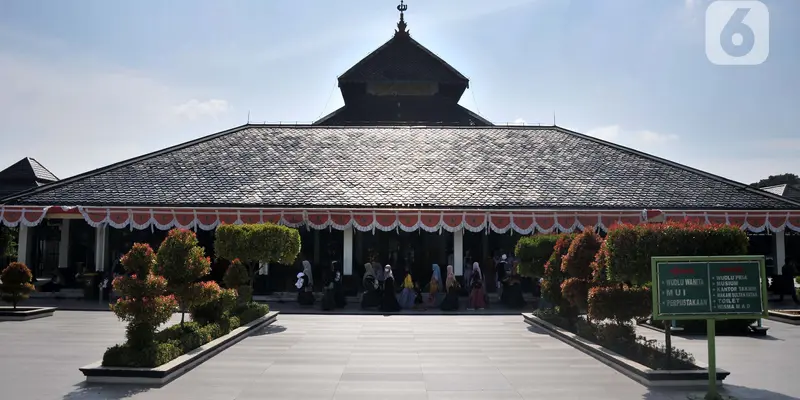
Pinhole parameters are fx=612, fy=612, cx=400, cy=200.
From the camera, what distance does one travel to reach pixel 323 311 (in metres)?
19.4

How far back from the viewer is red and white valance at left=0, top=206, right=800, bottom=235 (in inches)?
853

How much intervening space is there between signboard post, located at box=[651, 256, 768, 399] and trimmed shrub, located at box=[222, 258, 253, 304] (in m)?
11.0

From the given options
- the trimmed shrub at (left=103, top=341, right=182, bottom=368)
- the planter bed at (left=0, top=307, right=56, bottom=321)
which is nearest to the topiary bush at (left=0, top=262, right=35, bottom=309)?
the planter bed at (left=0, top=307, right=56, bottom=321)

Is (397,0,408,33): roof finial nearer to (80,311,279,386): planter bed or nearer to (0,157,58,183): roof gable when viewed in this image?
(0,157,58,183): roof gable

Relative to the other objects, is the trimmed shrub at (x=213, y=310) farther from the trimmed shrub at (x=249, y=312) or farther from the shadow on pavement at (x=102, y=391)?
the shadow on pavement at (x=102, y=391)

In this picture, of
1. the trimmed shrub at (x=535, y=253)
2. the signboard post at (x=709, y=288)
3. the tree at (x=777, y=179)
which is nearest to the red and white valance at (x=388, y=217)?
the trimmed shrub at (x=535, y=253)

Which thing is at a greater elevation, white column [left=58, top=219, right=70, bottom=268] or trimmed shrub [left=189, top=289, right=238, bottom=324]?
white column [left=58, top=219, right=70, bottom=268]

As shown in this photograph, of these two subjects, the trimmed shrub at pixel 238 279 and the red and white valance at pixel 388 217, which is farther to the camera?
the red and white valance at pixel 388 217

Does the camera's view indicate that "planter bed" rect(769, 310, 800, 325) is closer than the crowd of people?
Yes

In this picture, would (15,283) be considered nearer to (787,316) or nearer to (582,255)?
(582,255)

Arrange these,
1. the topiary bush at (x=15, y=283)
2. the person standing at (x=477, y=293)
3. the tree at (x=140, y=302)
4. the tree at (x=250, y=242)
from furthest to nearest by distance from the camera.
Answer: the person standing at (x=477, y=293) < the topiary bush at (x=15, y=283) < the tree at (x=250, y=242) < the tree at (x=140, y=302)

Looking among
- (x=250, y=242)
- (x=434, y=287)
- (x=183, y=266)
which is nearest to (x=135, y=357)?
(x=183, y=266)

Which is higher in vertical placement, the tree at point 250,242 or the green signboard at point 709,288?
the tree at point 250,242

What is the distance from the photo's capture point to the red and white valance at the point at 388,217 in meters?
21.7
